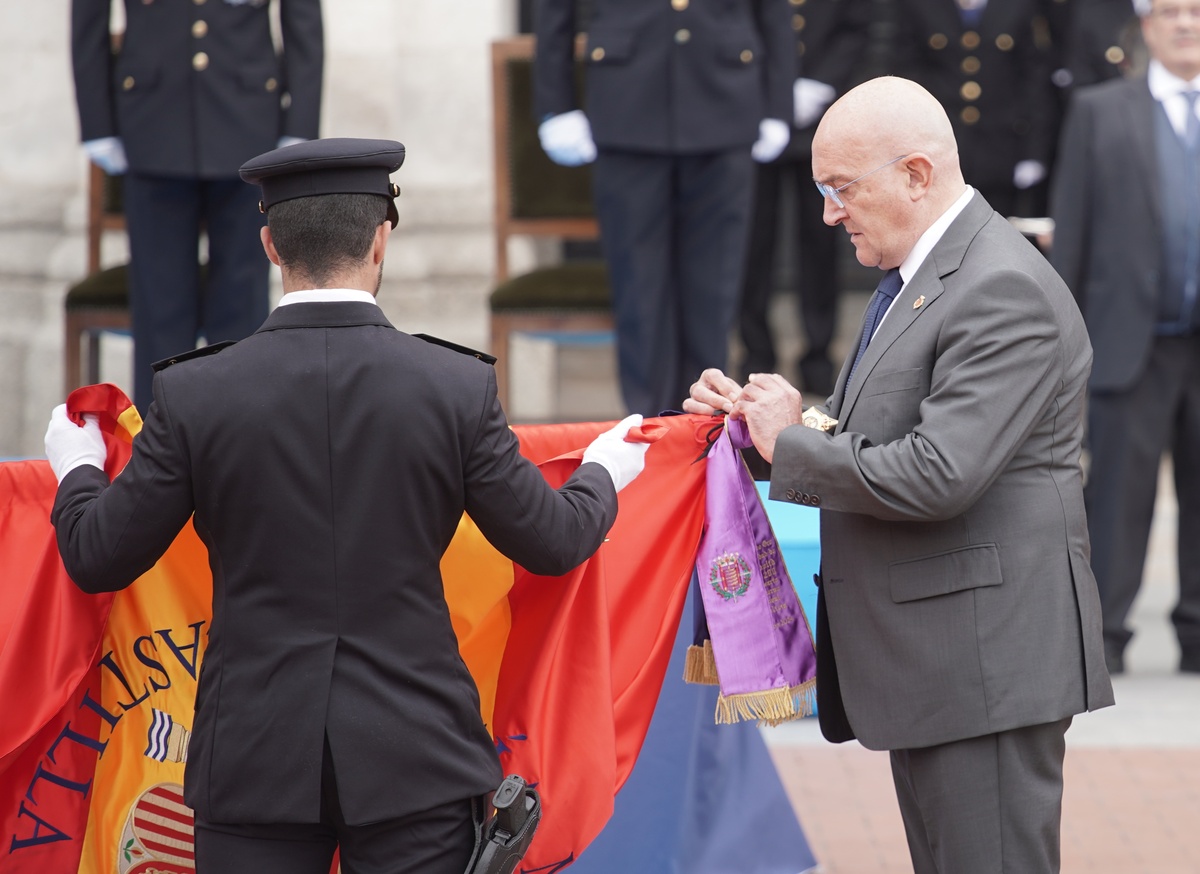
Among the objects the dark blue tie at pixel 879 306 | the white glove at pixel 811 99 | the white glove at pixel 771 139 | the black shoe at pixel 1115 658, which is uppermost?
the white glove at pixel 811 99

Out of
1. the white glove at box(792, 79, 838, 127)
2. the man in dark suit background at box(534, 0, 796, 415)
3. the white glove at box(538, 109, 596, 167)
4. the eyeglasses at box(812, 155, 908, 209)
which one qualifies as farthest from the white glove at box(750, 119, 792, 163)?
the eyeglasses at box(812, 155, 908, 209)

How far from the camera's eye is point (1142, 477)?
520 centimetres

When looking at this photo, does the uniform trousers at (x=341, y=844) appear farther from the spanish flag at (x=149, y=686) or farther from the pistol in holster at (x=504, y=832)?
the spanish flag at (x=149, y=686)

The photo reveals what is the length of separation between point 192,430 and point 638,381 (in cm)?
332

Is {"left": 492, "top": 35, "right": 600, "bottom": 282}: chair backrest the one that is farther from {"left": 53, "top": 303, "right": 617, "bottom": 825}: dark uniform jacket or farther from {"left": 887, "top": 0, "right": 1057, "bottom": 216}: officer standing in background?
{"left": 53, "top": 303, "right": 617, "bottom": 825}: dark uniform jacket

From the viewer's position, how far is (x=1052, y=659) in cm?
243

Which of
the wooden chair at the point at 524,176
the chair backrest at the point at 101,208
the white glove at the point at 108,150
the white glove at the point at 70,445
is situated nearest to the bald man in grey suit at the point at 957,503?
the white glove at the point at 70,445

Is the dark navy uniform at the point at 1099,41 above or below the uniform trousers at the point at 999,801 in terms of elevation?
above

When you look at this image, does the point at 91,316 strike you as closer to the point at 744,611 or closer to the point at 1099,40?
the point at 744,611

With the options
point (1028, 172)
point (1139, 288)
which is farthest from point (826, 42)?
point (1139, 288)

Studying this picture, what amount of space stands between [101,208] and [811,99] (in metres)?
2.79

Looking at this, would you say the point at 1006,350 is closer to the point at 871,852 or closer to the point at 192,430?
the point at 192,430

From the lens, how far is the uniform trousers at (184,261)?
512 centimetres

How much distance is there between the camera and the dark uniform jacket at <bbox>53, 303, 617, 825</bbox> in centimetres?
214
